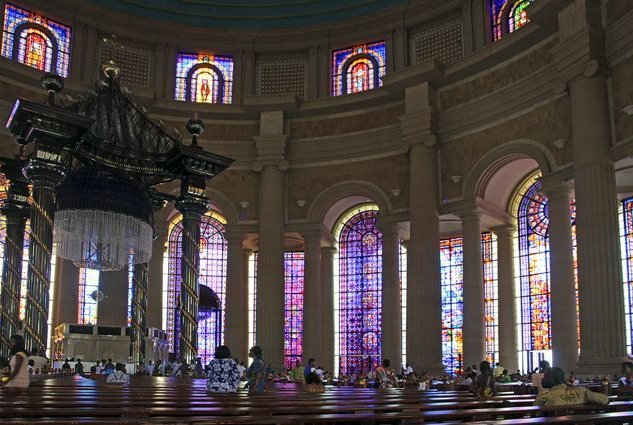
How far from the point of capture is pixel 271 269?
88.0ft

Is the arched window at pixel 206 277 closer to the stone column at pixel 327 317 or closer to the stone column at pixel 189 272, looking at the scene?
the stone column at pixel 327 317

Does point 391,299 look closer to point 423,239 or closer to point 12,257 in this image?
point 423,239

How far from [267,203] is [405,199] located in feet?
17.2

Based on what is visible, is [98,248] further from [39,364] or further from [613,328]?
[613,328]

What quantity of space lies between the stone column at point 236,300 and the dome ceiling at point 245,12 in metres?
8.69

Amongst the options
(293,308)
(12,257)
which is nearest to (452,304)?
(293,308)

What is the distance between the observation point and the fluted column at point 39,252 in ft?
50.1

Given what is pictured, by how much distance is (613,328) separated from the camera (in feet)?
59.6

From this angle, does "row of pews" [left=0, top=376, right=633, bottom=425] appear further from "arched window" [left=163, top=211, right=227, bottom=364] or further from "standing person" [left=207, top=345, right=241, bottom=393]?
"arched window" [left=163, top=211, right=227, bottom=364]

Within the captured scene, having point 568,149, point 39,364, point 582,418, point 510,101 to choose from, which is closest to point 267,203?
point 510,101

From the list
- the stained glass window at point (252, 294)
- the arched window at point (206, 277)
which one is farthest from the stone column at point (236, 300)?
the arched window at point (206, 277)

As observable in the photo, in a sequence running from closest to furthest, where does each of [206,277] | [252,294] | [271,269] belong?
[271,269], [206,277], [252,294]

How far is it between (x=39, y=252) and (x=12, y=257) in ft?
7.44

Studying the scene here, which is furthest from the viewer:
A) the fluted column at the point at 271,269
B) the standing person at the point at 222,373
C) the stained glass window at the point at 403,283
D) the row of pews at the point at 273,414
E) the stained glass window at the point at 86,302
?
the stained glass window at the point at 403,283
